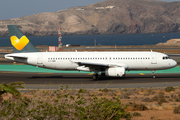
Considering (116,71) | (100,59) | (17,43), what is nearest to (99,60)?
(100,59)

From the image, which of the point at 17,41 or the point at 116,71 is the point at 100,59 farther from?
the point at 17,41

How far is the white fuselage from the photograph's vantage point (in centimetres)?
3625

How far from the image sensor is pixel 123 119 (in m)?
15.2

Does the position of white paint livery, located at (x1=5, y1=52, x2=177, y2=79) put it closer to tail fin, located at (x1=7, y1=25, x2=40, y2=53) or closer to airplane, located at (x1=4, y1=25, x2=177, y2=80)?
airplane, located at (x1=4, y1=25, x2=177, y2=80)

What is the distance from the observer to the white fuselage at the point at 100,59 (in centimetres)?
3625

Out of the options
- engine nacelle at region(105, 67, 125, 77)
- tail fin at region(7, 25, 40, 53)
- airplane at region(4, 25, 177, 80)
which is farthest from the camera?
tail fin at region(7, 25, 40, 53)

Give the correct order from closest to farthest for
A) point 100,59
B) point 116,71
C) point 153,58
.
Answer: point 116,71, point 153,58, point 100,59

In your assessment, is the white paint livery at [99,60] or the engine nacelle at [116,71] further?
the white paint livery at [99,60]

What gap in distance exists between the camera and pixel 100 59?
36531 millimetres

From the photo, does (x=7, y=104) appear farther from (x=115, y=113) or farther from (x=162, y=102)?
(x=162, y=102)

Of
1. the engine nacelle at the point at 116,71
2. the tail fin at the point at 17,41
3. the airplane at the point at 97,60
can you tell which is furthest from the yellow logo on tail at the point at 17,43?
the engine nacelle at the point at 116,71

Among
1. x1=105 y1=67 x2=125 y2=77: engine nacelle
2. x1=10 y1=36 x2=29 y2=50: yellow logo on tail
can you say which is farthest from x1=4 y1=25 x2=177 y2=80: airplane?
x1=10 y1=36 x2=29 y2=50: yellow logo on tail

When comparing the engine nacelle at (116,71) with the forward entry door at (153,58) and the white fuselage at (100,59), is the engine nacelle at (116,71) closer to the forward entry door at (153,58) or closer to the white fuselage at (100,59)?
the white fuselage at (100,59)

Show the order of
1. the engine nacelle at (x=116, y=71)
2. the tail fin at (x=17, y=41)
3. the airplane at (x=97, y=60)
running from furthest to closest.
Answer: the tail fin at (x=17, y=41) < the airplane at (x=97, y=60) < the engine nacelle at (x=116, y=71)
